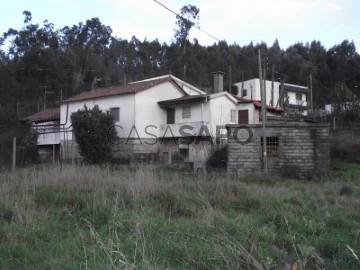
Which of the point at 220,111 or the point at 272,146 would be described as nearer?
the point at 272,146

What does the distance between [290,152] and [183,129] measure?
13247 mm

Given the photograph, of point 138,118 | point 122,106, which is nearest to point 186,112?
point 138,118

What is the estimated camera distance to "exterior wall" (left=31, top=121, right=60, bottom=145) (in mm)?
36031

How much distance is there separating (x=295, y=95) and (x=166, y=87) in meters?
31.3

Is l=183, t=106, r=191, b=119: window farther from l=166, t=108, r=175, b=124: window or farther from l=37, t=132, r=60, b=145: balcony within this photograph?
l=37, t=132, r=60, b=145: balcony

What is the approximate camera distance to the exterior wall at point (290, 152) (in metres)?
18.2

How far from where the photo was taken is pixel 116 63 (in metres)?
67.5

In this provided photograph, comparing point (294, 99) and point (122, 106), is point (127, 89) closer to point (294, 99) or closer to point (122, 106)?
point (122, 106)

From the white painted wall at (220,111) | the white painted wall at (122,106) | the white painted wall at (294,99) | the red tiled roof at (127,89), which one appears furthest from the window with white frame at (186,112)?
the white painted wall at (294,99)

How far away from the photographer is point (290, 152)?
1861 cm

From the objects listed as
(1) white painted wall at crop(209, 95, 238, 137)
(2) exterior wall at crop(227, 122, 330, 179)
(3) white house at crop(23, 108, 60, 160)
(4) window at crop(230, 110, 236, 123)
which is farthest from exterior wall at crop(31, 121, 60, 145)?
(2) exterior wall at crop(227, 122, 330, 179)

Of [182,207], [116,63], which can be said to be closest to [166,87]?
[182,207]

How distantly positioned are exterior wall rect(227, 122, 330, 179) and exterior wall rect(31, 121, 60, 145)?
69.9 feet

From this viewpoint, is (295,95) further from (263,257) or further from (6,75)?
(263,257)
